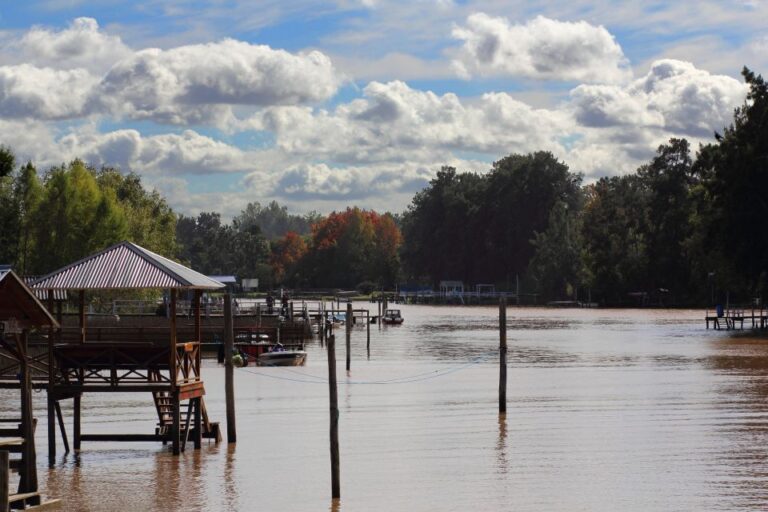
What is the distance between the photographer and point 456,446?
3341cm

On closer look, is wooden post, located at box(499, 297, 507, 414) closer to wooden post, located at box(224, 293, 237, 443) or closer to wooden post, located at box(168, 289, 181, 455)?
wooden post, located at box(224, 293, 237, 443)

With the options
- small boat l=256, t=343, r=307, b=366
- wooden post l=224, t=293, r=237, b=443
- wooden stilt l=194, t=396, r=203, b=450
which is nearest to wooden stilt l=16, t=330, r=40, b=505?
wooden stilt l=194, t=396, r=203, b=450

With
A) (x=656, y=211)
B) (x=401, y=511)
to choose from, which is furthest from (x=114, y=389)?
(x=656, y=211)

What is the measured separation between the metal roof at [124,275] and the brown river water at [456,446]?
4.31 m

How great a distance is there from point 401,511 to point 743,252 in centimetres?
7617

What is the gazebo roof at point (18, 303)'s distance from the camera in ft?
77.2

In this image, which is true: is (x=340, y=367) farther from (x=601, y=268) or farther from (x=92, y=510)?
(x=601, y=268)

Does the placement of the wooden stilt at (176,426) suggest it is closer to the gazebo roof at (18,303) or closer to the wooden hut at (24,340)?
the wooden hut at (24,340)

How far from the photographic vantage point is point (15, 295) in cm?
2364

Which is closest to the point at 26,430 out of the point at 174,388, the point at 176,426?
the point at 174,388

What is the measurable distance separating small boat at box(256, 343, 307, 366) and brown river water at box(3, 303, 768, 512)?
4399 mm

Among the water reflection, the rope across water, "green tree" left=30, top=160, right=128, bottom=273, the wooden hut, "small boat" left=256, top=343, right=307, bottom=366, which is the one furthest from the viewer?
"green tree" left=30, top=160, right=128, bottom=273

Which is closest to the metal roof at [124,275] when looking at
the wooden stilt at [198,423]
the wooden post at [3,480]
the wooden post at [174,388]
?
the wooden post at [174,388]

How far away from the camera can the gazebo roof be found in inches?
926
